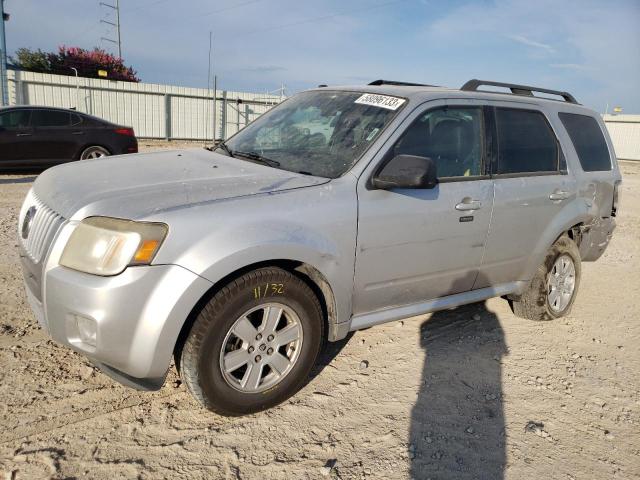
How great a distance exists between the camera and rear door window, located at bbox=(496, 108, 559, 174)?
3914mm

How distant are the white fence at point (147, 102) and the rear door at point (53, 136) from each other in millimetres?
9626

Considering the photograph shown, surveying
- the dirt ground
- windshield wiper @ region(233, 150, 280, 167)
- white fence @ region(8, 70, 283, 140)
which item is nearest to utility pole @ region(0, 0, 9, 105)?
white fence @ region(8, 70, 283, 140)

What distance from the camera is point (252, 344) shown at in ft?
9.15

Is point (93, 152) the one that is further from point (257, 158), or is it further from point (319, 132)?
point (319, 132)

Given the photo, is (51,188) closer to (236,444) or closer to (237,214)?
(237,214)

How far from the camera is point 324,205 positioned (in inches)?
113

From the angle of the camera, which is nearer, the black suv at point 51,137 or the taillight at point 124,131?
the black suv at point 51,137

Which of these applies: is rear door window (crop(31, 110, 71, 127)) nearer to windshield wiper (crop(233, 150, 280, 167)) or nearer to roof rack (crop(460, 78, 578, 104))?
windshield wiper (crop(233, 150, 280, 167))

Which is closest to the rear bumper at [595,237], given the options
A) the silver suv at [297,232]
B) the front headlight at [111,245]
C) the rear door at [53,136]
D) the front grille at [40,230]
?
the silver suv at [297,232]

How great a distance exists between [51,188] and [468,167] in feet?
8.89

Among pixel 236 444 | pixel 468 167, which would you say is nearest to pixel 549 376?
pixel 468 167

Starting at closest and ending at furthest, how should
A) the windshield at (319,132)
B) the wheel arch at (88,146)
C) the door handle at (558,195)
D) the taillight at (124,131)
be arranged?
the windshield at (319,132)
the door handle at (558,195)
the wheel arch at (88,146)
the taillight at (124,131)

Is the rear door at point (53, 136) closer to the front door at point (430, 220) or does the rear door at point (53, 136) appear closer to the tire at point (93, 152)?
the tire at point (93, 152)

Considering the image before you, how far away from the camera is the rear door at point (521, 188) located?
12.5 feet
